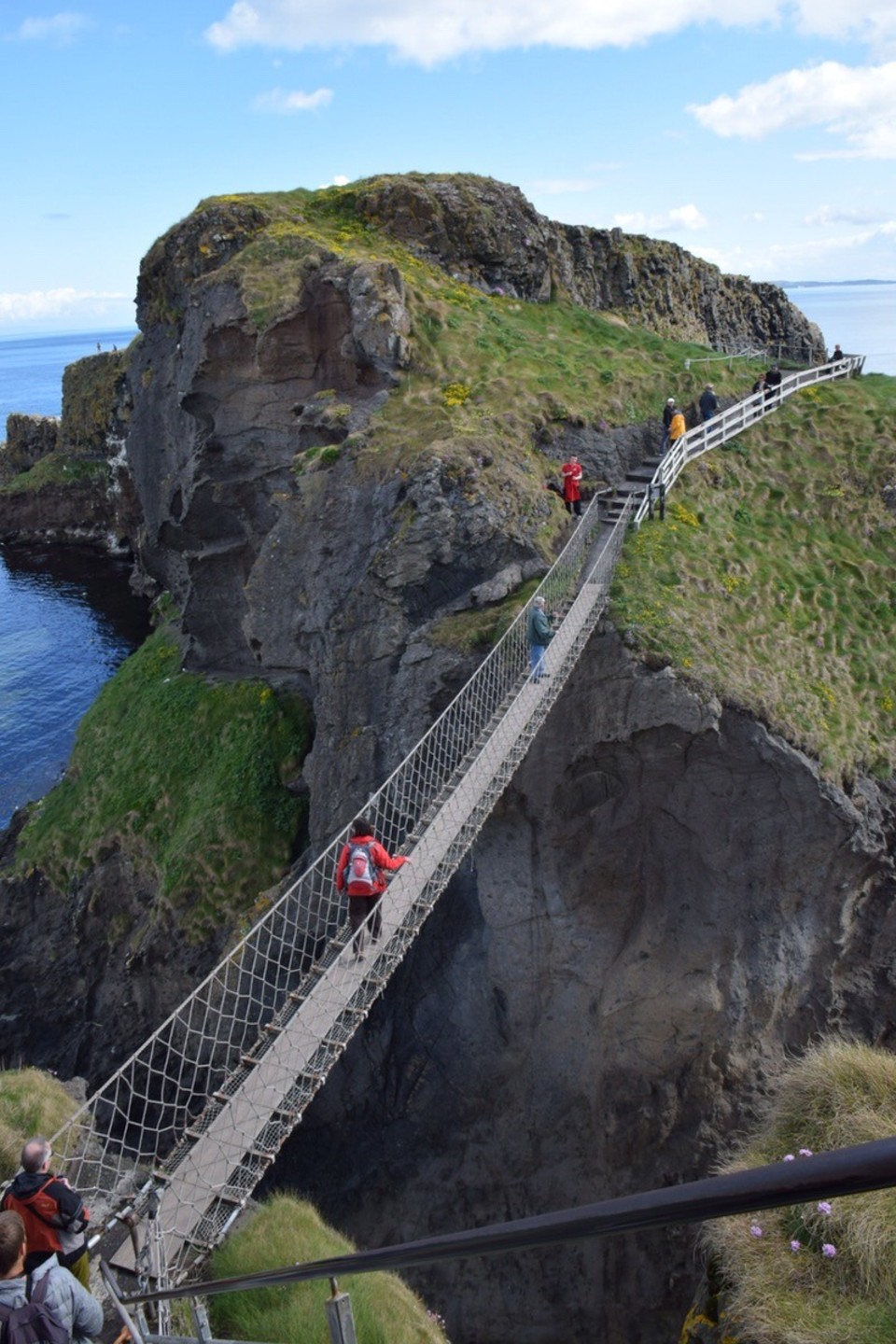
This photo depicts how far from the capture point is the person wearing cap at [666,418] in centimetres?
2273

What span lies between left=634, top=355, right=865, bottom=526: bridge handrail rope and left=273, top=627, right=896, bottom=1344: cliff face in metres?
5.17

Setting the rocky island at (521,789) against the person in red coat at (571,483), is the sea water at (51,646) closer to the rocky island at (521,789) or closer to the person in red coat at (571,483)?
the rocky island at (521,789)

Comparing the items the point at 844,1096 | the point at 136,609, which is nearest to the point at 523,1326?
the point at 844,1096

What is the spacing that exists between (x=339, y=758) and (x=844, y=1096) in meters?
10.5

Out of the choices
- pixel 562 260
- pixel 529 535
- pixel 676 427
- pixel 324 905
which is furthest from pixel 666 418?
pixel 324 905

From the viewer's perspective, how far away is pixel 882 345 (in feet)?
318

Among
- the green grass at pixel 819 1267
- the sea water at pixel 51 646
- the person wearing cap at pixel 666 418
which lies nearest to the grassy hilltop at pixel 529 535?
the person wearing cap at pixel 666 418

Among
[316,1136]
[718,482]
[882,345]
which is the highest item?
[882,345]

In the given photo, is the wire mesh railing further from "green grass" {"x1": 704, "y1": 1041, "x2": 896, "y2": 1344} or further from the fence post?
"green grass" {"x1": 704, "y1": 1041, "x2": 896, "y2": 1344}

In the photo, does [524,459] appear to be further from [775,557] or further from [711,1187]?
[711,1187]

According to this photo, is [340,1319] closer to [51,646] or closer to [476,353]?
[476,353]

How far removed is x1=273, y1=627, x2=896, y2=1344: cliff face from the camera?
55.0 ft

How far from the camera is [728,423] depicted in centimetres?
2302

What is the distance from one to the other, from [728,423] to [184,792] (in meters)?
15.2
